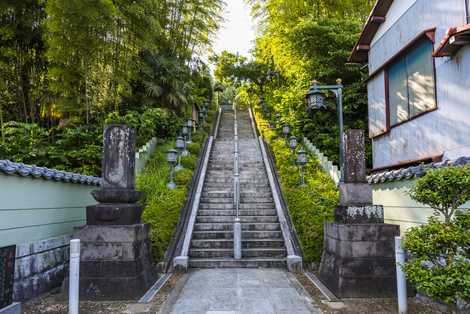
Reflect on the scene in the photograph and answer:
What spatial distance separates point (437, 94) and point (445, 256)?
4.85 metres

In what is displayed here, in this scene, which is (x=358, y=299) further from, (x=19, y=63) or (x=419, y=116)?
(x=19, y=63)

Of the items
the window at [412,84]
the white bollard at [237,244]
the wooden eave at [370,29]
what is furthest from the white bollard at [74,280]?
the wooden eave at [370,29]

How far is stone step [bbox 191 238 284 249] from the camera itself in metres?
7.60

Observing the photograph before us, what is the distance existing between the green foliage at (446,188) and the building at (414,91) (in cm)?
137

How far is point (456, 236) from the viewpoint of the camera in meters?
3.29

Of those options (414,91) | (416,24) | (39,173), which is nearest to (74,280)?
(39,173)

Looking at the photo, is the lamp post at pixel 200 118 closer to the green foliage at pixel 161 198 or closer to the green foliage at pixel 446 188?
the green foliage at pixel 161 198

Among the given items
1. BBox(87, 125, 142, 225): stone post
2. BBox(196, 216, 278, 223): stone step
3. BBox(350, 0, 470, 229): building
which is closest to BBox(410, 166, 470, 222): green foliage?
BBox(350, 0, 470, 229): building

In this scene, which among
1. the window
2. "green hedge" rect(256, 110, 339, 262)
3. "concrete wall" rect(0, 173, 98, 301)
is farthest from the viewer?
the window

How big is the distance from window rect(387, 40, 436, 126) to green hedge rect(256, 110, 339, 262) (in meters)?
2.82

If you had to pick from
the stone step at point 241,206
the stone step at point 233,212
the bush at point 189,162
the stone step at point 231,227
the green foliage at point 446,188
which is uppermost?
the bush at point 189,162

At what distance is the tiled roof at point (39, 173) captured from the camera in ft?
15.5

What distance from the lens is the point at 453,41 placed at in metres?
6.07

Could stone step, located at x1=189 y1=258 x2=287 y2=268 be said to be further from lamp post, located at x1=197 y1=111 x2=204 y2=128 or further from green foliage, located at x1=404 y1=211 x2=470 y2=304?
lamp post, located at x1=197 y1=111 x2=204 y2=128
